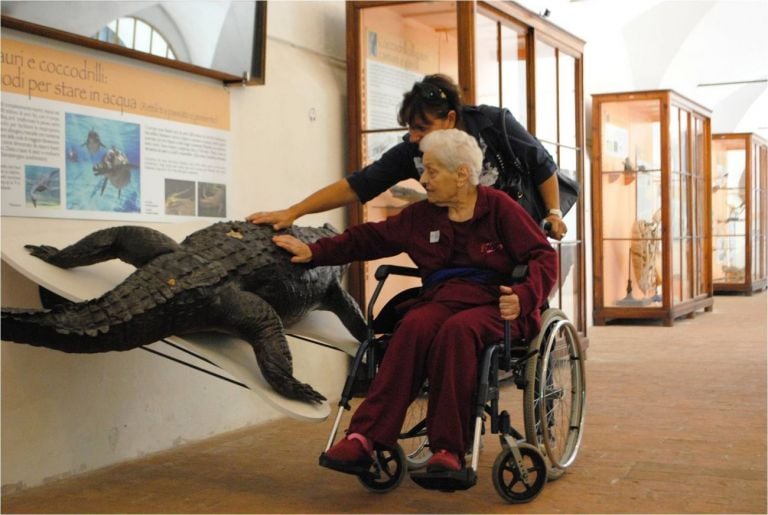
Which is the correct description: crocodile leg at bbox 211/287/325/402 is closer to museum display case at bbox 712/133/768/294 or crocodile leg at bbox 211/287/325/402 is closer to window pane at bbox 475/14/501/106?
window pane at bbox 475/14/501/106

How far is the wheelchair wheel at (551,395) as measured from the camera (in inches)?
141

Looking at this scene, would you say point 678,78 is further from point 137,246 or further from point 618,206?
point 137,246

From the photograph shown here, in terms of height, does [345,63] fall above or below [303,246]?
above

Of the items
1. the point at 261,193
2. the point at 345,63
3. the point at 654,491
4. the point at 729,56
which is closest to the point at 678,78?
the point at 729,56

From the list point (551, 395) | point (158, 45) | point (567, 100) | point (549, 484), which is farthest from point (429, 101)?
point (567, 100)

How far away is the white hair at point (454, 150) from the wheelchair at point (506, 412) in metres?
0.42

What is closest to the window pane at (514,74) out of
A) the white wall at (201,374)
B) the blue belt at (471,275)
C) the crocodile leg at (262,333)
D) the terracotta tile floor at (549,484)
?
the white wall at (201,374)

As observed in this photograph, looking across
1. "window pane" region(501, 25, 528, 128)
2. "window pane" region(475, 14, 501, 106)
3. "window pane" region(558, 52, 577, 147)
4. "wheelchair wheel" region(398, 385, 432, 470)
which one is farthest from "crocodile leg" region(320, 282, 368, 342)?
"window pane" region(558, 52, 577, 147)

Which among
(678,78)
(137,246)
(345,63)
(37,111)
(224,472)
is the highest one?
(678,78)

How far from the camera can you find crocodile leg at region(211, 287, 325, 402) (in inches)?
144

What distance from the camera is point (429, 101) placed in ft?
13.1

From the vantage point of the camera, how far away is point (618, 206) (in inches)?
435

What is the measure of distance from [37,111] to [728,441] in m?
3.30

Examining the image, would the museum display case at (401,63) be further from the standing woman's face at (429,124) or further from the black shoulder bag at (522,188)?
the standing woman's face at (429,124)
